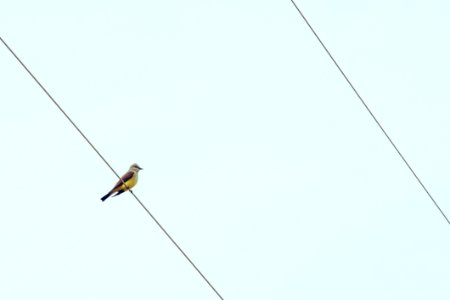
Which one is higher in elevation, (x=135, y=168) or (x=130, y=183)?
(x=135, y=168)

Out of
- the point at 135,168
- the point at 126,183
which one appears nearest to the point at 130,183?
the point at 126,183

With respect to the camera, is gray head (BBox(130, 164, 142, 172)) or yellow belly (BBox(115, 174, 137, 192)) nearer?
yellow belly (BBox(115, 174, 137, 192))

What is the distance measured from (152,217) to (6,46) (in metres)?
2.13

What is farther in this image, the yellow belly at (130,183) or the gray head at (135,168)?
the gray head at (135,168)

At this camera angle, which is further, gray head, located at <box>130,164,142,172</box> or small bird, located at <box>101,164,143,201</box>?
gray head, located at <box>130,164,142,172</box>

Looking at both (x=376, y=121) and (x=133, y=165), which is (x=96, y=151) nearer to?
(x=376, y=121)

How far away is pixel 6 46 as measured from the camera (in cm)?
1018

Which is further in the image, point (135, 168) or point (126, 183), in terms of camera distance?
point (135, 168)

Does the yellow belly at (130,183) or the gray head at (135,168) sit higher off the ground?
the gray head at (135,168)

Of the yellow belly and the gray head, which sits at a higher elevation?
the gray head

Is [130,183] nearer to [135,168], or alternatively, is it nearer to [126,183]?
[126,183]

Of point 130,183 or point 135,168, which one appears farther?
point 135,168

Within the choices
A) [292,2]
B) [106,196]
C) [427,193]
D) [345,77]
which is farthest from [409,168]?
[106,196]

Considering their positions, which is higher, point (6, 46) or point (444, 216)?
point (6, 46)
